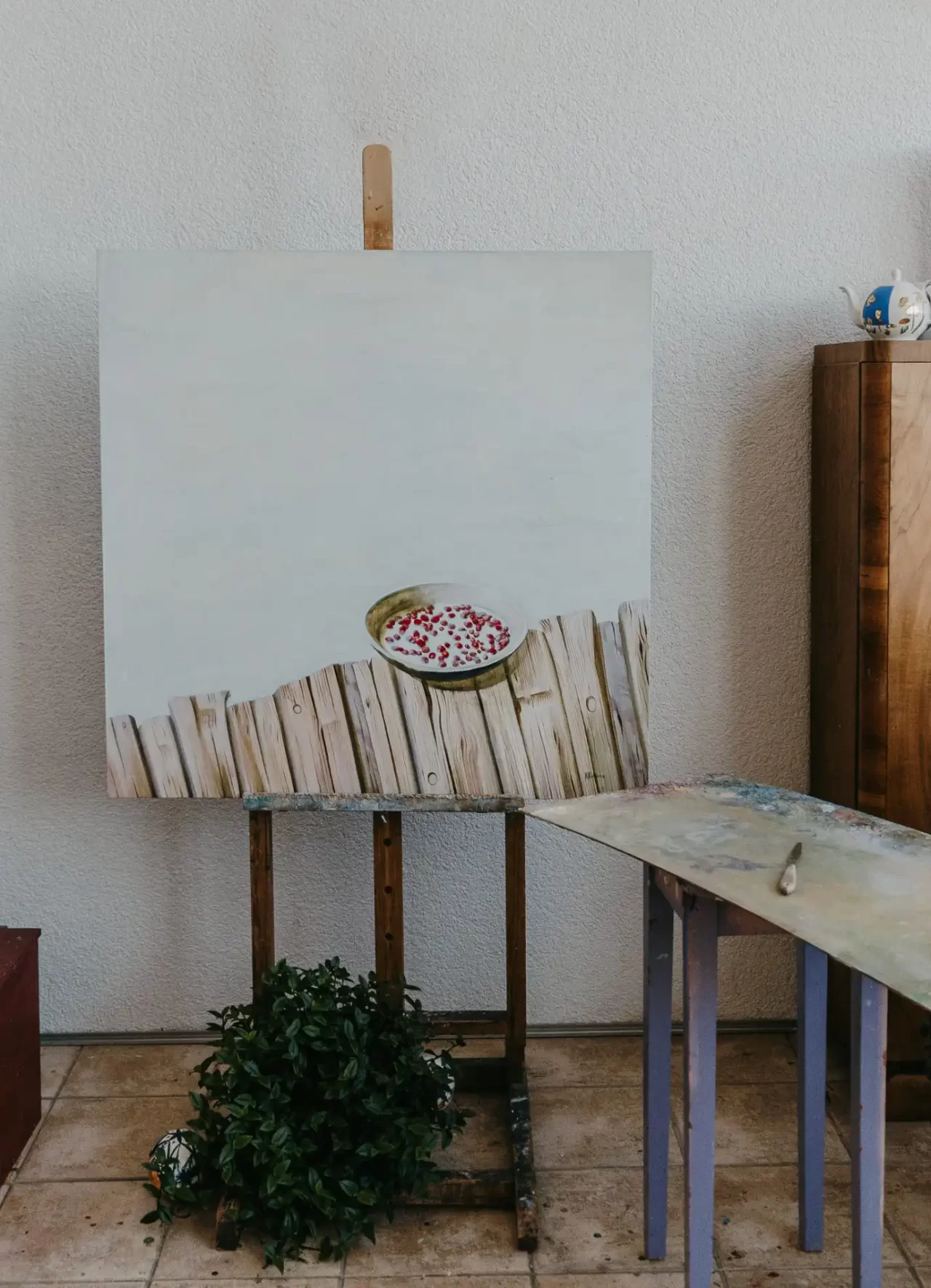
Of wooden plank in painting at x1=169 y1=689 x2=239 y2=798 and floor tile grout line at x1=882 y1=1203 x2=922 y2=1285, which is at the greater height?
wooden plank in painting at x1=169 y1=689 x2=239 y2=798

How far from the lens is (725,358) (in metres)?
2.75

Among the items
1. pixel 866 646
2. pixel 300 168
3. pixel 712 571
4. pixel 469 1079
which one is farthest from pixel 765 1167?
pixel 300 168

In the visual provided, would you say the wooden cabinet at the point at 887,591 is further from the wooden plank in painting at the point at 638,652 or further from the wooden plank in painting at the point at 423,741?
the wooden plank in painting at the point at 423,741

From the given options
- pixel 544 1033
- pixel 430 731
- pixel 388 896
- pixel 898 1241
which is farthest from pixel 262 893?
pixel 898 1241

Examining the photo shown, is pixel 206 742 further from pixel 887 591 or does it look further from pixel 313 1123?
pixel 887 591

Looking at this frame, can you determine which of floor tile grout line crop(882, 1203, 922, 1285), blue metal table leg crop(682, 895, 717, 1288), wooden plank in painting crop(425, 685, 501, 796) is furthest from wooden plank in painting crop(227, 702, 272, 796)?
floor tile grout line crop(882, 1203, 922, 1285)

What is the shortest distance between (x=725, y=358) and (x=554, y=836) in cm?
110

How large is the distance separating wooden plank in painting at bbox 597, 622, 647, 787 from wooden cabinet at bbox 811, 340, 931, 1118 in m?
0.46

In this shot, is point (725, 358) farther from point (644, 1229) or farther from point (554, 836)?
point (644, 1229)

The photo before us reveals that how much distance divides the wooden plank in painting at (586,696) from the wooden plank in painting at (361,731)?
35 centimetres

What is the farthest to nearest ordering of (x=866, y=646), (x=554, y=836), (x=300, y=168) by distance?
(x=554, y=836) < (x=300, y=168) < (x=866, y=646)

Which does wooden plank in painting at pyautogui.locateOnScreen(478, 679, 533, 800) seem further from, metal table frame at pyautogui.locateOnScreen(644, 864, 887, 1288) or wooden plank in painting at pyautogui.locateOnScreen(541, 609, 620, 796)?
metal table frame at pyautogui.locateOnScreen(644, 864, 887, 1288)

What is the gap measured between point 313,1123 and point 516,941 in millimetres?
570

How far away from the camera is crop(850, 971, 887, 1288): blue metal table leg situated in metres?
1.73
